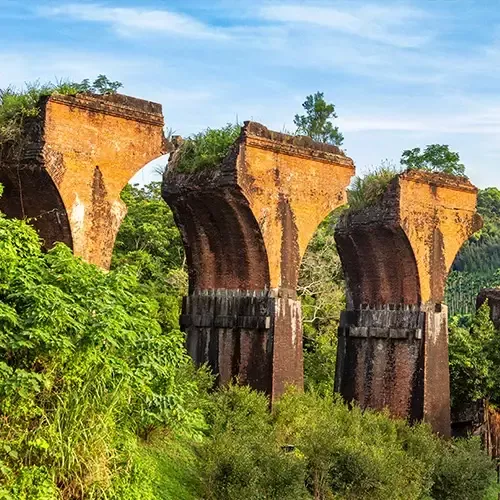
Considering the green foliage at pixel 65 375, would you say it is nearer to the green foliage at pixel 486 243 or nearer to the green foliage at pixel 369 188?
the green foliage at pixel 369 188

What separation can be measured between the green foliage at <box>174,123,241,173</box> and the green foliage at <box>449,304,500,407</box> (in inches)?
236

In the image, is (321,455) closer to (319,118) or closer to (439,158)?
(439,158)

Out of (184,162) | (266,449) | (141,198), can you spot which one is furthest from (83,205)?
(141,198)

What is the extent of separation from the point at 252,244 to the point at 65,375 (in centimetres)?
561

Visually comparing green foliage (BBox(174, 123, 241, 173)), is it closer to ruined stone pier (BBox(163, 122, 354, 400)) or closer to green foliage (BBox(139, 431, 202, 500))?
ruined stone pier (BBox(163, 122, 354, 400))

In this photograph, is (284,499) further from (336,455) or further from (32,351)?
(32,351)

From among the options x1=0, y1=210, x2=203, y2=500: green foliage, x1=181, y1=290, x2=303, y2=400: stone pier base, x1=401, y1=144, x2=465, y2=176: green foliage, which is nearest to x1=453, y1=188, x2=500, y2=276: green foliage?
x1=401, y1=144, x2=465, y2=176: green foliage

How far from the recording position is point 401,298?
1464 centimetres

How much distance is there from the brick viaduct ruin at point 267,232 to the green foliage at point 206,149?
15cm

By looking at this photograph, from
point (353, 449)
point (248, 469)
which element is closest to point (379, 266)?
point (353, 449)

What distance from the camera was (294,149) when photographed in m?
13.1

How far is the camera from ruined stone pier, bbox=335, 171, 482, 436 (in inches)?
561

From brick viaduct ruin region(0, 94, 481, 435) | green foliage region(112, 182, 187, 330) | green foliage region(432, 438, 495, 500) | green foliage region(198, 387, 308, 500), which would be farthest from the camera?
green foliage region(112, 182, 187, 330)

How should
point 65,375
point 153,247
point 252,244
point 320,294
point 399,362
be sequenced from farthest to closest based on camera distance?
point 320,294 → point 153,247 → point 399,362 → point 252,244 → point 65,375
